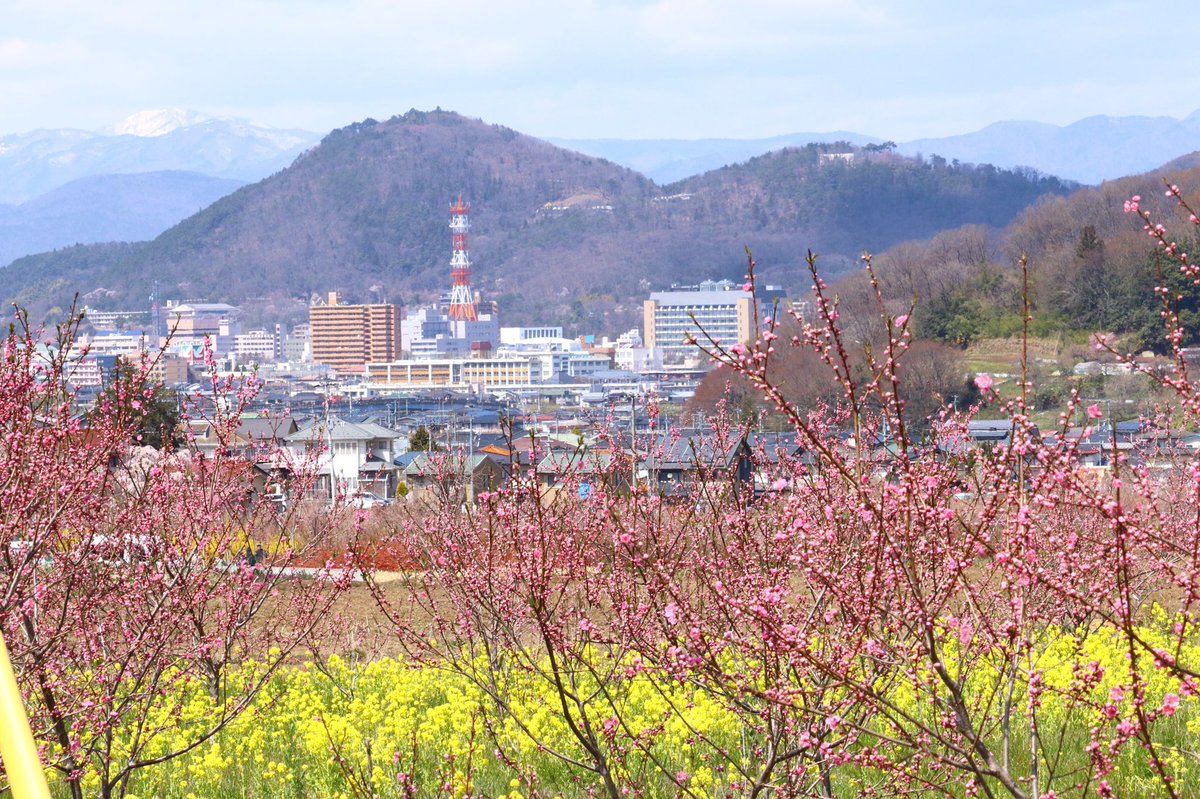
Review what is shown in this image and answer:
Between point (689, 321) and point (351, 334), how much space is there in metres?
30.3

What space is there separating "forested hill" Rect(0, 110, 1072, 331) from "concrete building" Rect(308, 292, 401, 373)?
18.5 metres

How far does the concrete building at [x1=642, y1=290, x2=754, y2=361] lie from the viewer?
120375 mm

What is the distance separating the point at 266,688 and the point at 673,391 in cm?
7823

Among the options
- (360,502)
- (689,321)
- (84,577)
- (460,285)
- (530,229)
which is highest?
(530,229)

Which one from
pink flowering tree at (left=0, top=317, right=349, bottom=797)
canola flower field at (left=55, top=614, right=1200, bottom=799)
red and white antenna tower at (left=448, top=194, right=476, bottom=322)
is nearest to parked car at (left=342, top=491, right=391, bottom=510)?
canola flower field at (left=55, top=614, right=1200, bottom=799)

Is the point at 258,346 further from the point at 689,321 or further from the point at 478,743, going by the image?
the point at 478,743

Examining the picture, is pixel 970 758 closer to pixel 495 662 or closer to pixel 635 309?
pixel 495 662

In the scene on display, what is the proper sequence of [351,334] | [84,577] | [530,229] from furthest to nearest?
[530,229], [351,334], [84,577]

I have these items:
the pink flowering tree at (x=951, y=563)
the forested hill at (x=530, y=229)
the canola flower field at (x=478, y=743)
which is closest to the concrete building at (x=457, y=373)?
the forested hill at (x=530, y=229)

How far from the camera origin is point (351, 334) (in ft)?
411

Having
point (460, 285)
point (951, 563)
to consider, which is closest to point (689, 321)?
point (460, 285)

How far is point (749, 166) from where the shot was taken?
158500 mm

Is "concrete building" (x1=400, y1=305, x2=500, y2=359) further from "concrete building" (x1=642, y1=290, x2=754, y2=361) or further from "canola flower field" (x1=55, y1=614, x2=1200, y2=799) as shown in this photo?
"canola flower field" (x1=55, y1=614, x2=1200, y2=799)

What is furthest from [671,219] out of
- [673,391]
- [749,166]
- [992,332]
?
[992,332]
